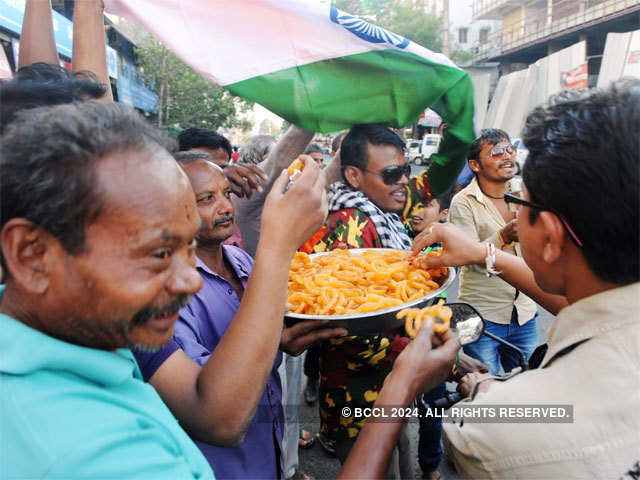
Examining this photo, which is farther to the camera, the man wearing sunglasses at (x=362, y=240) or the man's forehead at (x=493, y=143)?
the man's forehead at (x=493, y=143)

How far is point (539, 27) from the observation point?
111 feet

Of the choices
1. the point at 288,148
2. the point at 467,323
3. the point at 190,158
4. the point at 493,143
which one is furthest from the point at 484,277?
the point at 190,158

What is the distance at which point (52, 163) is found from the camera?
921 millimetres

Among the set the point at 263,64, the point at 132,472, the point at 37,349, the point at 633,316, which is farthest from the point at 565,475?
the point at 263,64

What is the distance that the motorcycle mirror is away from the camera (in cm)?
224

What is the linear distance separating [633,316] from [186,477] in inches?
53.6

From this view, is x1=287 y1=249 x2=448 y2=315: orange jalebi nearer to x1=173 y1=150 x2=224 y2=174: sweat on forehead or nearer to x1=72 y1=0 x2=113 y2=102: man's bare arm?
x1=173 y1=150 x2=224 y2=174: sweat on forehead

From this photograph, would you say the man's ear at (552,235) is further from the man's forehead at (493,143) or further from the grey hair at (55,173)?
the man's forehead at (493,143)

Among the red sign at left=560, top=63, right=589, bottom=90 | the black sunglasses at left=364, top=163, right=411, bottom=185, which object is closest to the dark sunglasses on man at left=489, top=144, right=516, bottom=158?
the black sunglasses at left=364, top=163, right=411, bottom=185

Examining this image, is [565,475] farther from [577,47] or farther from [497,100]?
[497,100]

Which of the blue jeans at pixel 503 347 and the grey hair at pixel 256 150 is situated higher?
the grey hair at pixel 256 150

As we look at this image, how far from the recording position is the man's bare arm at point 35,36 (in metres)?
2.36

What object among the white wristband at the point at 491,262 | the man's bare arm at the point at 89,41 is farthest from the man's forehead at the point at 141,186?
the white wristband at the point at 491,262

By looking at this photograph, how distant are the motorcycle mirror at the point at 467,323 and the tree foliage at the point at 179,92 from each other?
18805 millimetres
